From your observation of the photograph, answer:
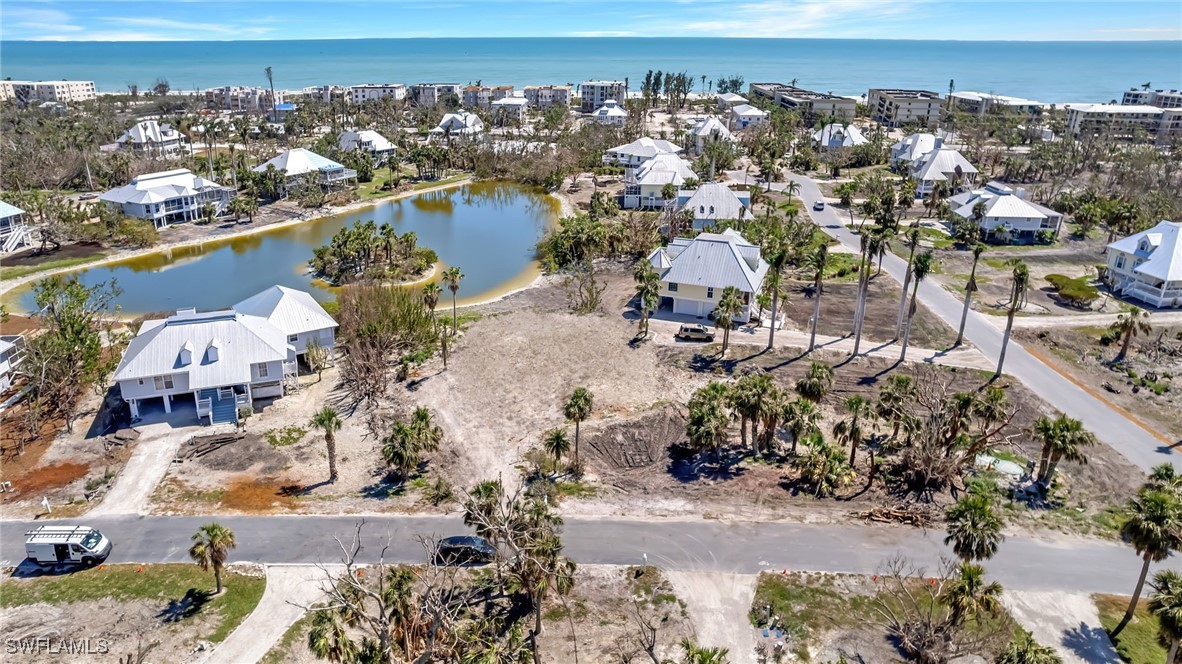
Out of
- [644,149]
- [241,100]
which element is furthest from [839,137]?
[241,100]

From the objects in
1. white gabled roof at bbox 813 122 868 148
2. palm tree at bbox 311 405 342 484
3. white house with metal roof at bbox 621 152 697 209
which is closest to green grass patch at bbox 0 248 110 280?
palm tree at bbox 311 405 342 484

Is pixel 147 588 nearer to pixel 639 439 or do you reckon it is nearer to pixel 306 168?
pixel 639 439

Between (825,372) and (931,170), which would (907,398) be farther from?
(931,170)

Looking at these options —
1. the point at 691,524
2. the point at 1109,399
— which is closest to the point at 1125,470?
the point at 1109,399

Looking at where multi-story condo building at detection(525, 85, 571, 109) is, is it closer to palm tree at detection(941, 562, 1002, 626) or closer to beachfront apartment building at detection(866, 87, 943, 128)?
beachfront apartment building at detection(866, 87, 943, 128)

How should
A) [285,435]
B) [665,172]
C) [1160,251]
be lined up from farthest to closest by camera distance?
[665,172] → [1160,251] → [285,435]
